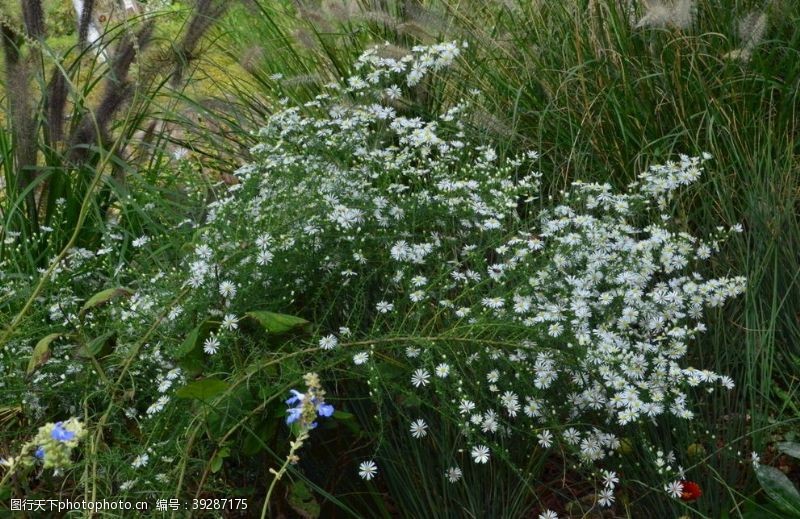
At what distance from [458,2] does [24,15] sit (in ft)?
5.82

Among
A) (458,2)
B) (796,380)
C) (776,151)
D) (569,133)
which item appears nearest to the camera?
(796,380)

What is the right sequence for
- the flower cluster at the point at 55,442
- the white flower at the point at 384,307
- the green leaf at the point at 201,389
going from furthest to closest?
the white flower at the point at 384,307 → the green leaf at the point at 201,389 → the flower cluster at the point at 55,442

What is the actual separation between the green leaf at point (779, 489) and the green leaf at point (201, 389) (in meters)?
1.27

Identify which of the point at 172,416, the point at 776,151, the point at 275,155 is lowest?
the point at 776,151

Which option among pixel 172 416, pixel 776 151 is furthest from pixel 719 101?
pixel 172 416

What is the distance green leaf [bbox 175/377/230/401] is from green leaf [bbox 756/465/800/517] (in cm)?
127

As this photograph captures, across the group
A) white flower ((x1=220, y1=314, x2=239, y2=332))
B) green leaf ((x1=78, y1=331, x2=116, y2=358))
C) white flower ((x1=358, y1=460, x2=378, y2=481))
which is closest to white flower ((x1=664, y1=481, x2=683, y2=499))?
white flower ((x1=358, y1=460, x2=378, y2=481))

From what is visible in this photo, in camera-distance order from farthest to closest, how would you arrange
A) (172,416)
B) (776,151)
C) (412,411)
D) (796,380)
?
(776,151), (796,380), (412,411), (172,416)

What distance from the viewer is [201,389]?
200 cm

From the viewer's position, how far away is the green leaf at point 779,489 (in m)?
2.27

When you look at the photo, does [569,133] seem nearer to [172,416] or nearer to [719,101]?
[719,101]

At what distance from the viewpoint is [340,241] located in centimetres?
250

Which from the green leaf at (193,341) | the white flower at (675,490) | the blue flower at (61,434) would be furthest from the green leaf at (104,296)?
the white flower at (675,490)

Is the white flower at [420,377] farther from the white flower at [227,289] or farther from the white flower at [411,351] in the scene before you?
the white flower at [227,289]
